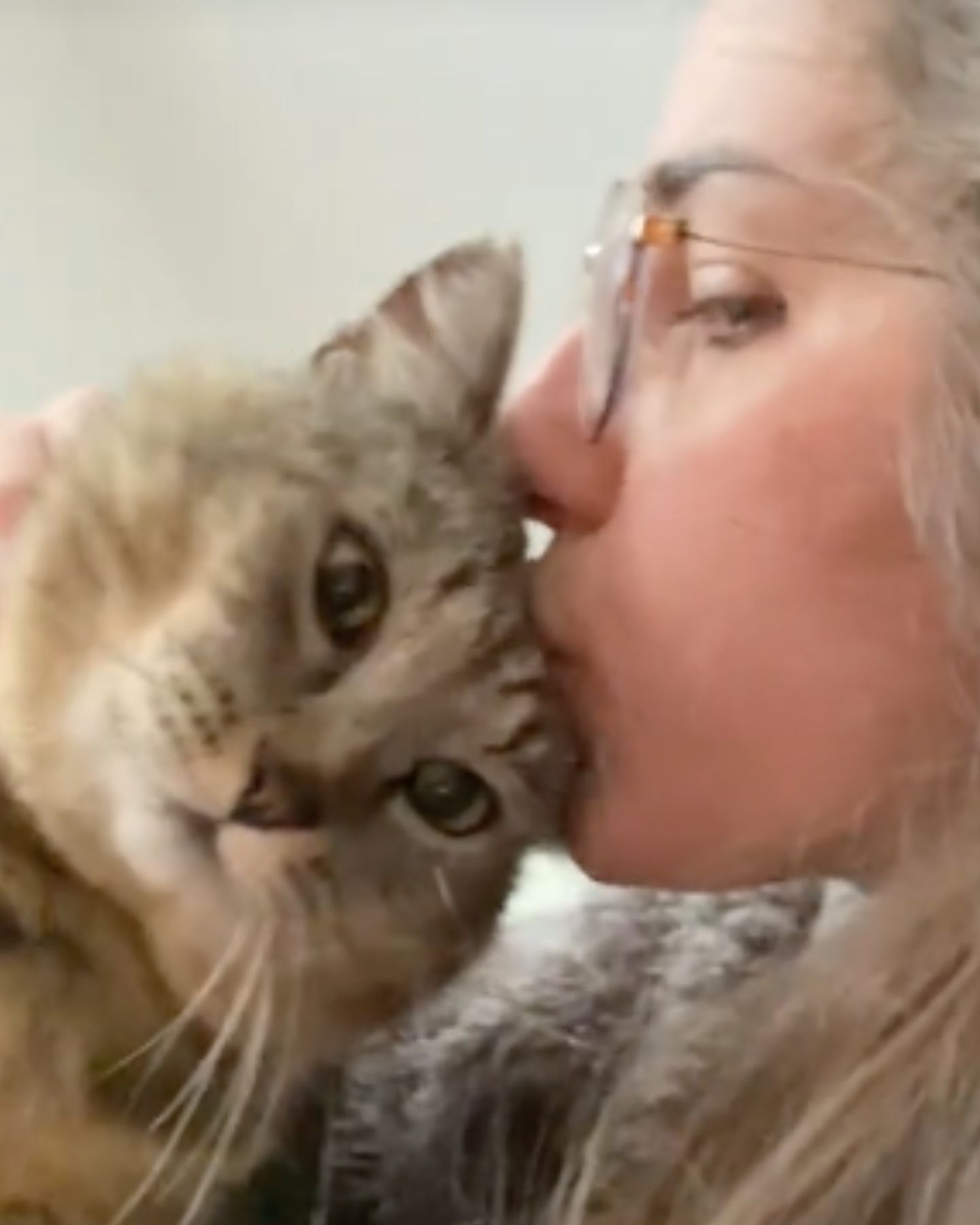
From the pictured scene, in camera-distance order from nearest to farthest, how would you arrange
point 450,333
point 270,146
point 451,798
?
point 451,798
point 450,333
point 270,146

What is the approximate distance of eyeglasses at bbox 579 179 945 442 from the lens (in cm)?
96

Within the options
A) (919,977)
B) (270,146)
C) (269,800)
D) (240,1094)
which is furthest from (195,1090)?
(270,146)

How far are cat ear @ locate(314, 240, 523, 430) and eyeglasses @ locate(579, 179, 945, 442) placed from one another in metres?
0.09

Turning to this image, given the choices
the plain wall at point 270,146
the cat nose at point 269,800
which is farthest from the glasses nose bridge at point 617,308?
the plain wall at point 270,146

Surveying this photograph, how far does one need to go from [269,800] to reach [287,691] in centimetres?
5

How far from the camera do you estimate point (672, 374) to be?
97 centimetres

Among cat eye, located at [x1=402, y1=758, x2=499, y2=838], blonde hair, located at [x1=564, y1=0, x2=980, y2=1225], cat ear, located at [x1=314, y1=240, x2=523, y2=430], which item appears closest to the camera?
blonde hair, located at [x1=564, y1=0, x2=980, y2=1225]

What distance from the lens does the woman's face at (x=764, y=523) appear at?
0.91 meters

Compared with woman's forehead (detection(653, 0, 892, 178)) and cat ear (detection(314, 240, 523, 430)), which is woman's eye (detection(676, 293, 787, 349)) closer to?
woman's forehead (detection(653, 0, 892, 178))

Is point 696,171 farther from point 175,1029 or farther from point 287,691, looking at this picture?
point 175,1029

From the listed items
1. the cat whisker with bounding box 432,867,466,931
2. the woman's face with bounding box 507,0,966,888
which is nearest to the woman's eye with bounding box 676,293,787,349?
the woman's face with bounding box 507,0,966,888

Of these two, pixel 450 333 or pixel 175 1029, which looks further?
pixel 450 333

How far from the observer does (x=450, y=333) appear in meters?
1.12

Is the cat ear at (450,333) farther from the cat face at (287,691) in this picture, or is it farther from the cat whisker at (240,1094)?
the cat whisker at (240,1094)
